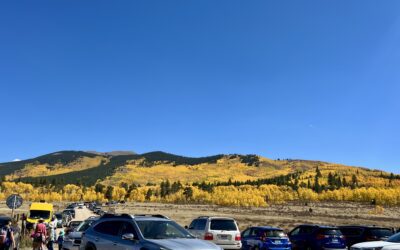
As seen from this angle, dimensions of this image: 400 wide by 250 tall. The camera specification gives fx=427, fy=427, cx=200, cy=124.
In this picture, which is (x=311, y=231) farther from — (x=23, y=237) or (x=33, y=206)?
(x=33, y=206)

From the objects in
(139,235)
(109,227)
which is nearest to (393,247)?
(139,235)

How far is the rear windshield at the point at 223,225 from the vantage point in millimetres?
19953

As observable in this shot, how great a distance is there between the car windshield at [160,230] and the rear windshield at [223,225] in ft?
29.2

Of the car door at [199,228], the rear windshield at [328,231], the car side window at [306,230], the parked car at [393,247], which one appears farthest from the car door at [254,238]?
the parked car at [393,247]

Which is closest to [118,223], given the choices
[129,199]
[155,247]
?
[155,247]

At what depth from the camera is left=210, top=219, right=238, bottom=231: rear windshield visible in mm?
19953

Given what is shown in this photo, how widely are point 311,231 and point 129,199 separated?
178574mm

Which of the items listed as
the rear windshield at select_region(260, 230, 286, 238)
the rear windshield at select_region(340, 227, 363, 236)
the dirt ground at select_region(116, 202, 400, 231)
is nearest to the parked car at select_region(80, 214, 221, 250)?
the rear windshield at select_region(260, 230, 286, 238)

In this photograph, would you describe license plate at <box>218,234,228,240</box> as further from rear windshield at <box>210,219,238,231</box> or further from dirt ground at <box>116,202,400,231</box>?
dirt ground at <box>116,202,400,231</box>

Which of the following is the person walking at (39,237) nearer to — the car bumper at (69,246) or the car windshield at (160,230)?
the car bumper at (69,246)

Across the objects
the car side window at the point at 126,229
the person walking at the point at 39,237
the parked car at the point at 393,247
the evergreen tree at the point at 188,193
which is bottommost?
the person walking at the point at 39,237

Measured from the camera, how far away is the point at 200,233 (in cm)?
2002

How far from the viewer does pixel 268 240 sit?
19.2m

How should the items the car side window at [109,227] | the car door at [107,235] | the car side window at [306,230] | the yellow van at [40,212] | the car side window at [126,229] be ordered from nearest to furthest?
the car side window at [126,229] → the car door at [107,235] → the car side window at [109,227] → the car side window at [306,230] → the yellow van at [40,212]
